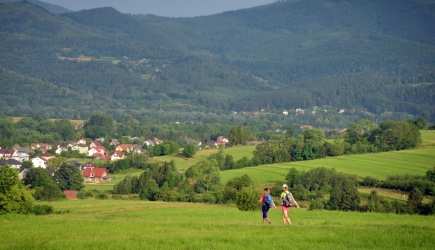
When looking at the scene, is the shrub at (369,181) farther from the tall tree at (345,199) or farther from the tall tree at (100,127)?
the tall tree at (100,127)

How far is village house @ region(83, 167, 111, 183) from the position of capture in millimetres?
72450

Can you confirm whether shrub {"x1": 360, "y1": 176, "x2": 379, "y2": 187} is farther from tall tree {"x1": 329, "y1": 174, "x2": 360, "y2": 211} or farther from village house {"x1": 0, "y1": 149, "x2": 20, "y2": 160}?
village house {"x1": 0, "y1": 149, "x2": 20, "y2": 160}

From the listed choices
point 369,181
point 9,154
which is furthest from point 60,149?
point 369,181

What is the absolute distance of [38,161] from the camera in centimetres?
8969

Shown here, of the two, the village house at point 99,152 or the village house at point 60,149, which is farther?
the village house at point 60,149

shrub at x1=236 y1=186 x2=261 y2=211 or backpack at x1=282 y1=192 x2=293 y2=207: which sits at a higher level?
backpack at x1=282 y1=192 x2=293 y2=207

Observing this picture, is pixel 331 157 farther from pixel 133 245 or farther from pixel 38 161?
pixel 133 245

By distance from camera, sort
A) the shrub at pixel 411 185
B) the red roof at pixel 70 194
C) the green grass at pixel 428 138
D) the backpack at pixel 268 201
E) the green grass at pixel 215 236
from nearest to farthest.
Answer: the green grass at pixel 215 236
the backpack at pixel 268 201
the shrub at pixel 411 185
the red roof at pixel 70 194
the green grass at pixel 428 138

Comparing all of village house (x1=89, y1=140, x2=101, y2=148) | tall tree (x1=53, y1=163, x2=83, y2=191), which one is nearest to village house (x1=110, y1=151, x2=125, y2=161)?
village house (x1=89, y1=140, x2=101, y2=148)

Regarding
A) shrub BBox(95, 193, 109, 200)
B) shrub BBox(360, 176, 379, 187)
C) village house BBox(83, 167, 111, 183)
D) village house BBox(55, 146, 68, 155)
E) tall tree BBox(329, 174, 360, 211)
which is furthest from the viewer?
village house BBox(55, 146, 68, 155)

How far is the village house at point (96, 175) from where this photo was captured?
2852 inches

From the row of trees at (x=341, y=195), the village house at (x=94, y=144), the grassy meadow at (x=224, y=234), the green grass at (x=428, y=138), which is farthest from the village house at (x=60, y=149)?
the grassy meadow at (x=224, y=234)

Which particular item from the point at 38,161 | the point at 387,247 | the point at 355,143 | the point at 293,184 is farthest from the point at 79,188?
the point at 387,247

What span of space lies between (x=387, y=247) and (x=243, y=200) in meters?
17.7
